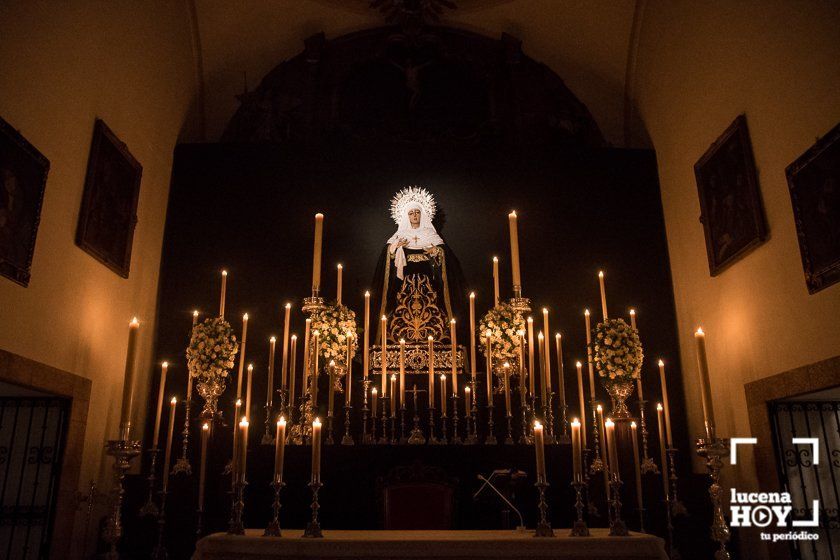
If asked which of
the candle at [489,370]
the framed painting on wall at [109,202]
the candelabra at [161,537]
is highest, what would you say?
the framed painting on wall at [109,202]

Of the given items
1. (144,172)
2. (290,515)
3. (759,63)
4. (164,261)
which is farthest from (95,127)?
(759,63)

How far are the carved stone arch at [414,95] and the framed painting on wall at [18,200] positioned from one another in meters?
3.80

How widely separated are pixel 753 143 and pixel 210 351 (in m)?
5.46

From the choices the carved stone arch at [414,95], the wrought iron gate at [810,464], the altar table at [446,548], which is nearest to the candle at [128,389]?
the altar table at [446,548]

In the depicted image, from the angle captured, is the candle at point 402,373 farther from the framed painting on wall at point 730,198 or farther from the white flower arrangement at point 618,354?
the framed painting on wall at point 730,198

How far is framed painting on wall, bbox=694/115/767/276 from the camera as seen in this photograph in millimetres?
5852

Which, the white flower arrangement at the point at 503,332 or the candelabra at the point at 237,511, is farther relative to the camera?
the white flower arrangement at the point at 503,332

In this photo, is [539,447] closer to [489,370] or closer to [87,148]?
[489,370]

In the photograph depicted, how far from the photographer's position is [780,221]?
546 centimetres

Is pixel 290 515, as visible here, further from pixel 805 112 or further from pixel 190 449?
pixel 805 112

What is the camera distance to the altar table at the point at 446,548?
327 centimetres
